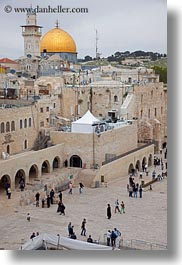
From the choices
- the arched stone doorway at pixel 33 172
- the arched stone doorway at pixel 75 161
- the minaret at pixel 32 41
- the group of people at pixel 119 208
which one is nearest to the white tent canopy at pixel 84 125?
the arched stone doorway at pixel 75 161

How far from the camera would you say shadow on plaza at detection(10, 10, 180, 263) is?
9.22 meters

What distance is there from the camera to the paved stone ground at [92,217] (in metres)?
11.1

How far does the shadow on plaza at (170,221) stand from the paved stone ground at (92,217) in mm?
1047

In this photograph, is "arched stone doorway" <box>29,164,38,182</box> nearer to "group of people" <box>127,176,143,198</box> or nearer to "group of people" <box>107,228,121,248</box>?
"group of people" <box>127,176,143,198</box>

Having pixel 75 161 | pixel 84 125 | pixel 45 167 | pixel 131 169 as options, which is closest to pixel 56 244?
pixel 45 167

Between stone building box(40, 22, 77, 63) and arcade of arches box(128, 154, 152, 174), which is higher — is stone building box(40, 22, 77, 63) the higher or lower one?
the higher one

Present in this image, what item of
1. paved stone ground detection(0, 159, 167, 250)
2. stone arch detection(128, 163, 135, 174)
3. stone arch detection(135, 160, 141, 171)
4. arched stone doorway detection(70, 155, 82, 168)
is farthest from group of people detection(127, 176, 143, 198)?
stone arch detection(135, 160, 141, 171)

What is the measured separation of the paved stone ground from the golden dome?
14.8 meters

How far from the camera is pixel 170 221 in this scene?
31.7 feet

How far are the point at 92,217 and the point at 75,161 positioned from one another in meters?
5.07

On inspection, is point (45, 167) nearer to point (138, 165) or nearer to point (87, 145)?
point (87, 145)

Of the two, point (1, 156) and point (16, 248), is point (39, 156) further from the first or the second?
point (16, 248)

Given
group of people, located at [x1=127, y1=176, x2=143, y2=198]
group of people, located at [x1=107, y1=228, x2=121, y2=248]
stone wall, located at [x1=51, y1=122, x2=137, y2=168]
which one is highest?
stone wall, located at [x1=51, y1=122, x2=137, y2=168]

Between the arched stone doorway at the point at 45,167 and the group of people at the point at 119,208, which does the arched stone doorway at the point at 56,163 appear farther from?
the group of people at the point at 119,208
